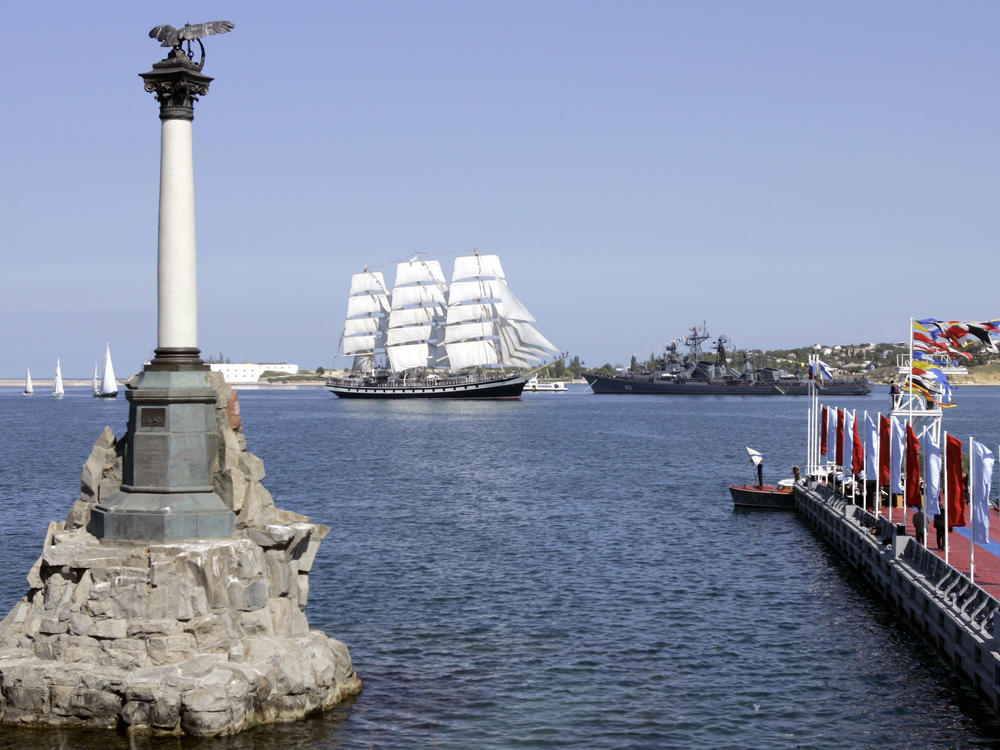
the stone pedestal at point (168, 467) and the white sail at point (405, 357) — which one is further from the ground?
the white sail at point (405, 357)

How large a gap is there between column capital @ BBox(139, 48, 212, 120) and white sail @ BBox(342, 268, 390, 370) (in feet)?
533

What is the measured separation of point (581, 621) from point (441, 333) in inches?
6020

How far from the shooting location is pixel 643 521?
1673 inches

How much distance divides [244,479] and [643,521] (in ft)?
80.8

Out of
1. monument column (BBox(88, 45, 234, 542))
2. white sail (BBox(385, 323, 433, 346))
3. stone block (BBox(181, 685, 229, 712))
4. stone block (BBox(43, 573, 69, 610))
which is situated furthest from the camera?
white sail (BBox(385, 323, 433, 346))

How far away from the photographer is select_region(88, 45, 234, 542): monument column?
1922cm

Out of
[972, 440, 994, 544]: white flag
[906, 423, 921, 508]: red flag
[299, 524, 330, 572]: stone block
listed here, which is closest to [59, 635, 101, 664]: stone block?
[299, 524, 330, 572]: stone block

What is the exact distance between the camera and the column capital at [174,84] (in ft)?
64.6

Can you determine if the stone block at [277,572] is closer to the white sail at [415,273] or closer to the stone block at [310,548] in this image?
the stone block at [310,548]

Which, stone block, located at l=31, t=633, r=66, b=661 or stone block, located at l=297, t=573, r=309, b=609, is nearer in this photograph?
stone block, located at l=31, t=633, r=66, b=661

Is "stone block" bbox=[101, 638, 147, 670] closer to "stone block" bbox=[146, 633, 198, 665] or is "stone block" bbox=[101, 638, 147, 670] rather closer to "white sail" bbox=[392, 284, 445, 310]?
"stone block" bbox=[146, 633, 198, 665]

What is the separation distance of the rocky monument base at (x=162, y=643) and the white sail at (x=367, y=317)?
537 ft

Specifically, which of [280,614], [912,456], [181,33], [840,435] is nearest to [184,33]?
[181,33]

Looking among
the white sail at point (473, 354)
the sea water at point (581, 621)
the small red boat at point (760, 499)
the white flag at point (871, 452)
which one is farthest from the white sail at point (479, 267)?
the white flag at point (871, 452)
